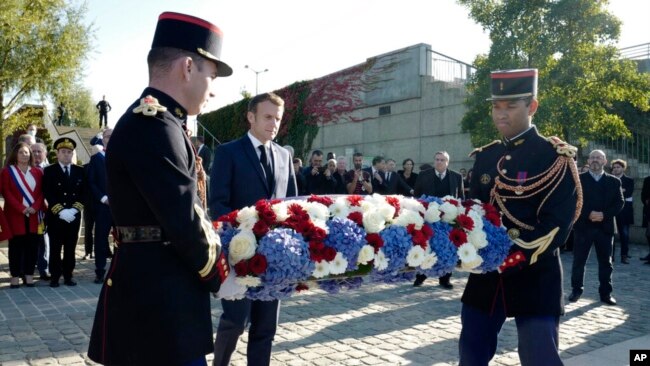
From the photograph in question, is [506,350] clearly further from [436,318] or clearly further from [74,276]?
[74,276]

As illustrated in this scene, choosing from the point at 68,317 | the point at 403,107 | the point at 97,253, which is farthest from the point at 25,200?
the point at 403,107

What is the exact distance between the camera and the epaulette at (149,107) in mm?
2227

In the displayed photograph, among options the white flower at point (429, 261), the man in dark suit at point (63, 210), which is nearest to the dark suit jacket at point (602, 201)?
the white flower at point (429, 261)

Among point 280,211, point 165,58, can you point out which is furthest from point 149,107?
point 280,211

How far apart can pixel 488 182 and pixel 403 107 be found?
726 inches

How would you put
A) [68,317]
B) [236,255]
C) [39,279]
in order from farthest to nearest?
[39,279], [68,317], [236,255]

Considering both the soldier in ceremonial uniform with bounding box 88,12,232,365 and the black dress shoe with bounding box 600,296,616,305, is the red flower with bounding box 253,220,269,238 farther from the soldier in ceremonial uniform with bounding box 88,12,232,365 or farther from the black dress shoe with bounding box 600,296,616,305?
the black dress shoe with bounding box 600,296,616,305

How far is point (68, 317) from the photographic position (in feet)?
21.0

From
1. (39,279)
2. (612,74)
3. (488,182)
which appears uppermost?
(612,74)

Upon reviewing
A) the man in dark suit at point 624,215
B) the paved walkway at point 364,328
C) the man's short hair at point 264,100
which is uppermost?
the man's short hair at point 264,100

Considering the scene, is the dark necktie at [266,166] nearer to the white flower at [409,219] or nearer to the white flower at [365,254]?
the white flower at [409,219]

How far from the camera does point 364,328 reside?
609cm

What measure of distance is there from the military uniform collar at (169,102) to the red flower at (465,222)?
168 cm

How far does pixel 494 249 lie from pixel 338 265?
97 centimetres
